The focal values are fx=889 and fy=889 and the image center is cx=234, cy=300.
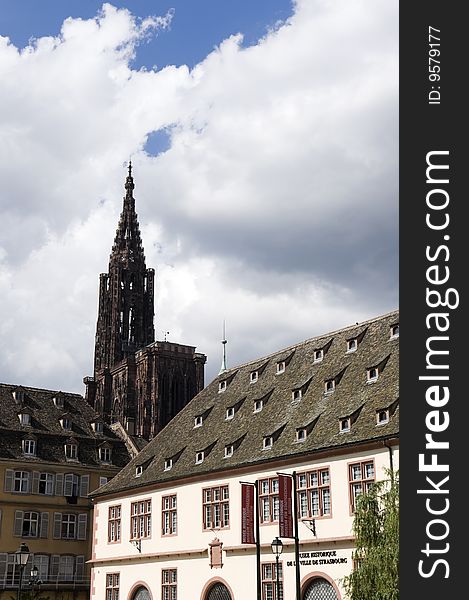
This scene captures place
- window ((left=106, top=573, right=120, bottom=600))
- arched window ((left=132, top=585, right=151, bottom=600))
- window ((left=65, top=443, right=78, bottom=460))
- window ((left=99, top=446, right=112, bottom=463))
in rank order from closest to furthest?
arched window ((left=132, top=585, right=151, bottom=600)) → window ((left=106, top=573, right=120, bottom=600)) → window ((left=65, top=443, right=78, bottom=460)) → window ((left=99, top=446, right=112, bottom=463))

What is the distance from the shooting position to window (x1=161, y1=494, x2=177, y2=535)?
4553cm

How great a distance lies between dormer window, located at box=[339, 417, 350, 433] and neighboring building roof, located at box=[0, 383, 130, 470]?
87.7 ft

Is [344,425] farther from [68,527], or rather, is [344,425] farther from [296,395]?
[68,527]

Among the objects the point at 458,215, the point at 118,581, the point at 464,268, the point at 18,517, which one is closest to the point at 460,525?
the point at 464,268

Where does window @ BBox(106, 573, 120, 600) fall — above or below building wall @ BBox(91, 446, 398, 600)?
below

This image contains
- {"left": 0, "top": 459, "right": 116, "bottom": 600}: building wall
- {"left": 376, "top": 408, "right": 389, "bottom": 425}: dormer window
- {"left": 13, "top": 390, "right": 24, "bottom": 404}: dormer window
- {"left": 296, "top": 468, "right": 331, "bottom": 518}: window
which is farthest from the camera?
{"left": 13, "top": 390, "right": 24, "bottom": 404}: dormer window

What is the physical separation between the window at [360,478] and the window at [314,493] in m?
1.40

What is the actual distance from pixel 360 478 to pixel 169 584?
14297mm

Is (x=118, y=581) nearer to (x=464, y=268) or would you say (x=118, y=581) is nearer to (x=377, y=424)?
(x=377, y=424)

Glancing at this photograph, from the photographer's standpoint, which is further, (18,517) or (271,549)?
(18,517)

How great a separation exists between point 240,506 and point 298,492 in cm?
362

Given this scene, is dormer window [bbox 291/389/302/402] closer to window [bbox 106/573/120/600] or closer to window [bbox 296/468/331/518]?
window [bbox 296/468/331/518]

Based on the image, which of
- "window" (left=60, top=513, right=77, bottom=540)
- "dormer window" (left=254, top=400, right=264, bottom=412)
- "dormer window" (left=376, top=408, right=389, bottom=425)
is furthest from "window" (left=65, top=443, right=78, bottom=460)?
"dormer window" (left=376, top=408, right=389, bottom=425)

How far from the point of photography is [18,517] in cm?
5569
